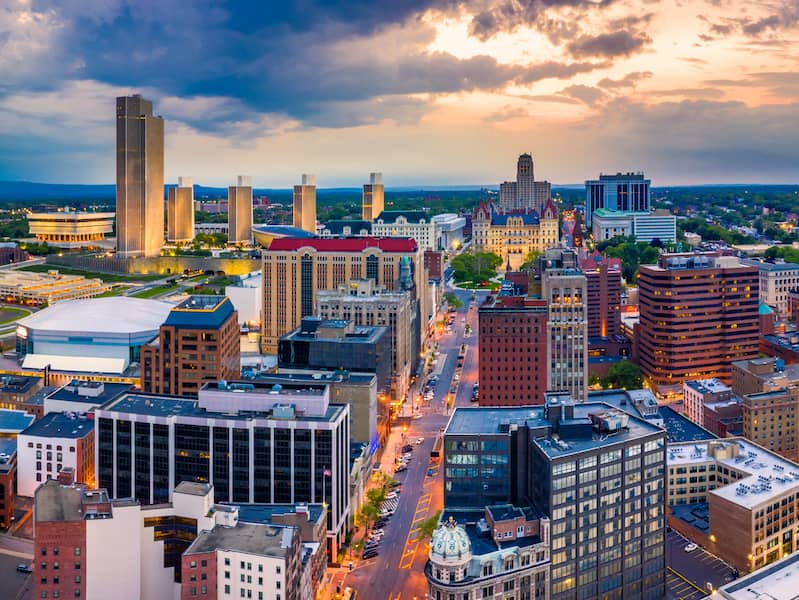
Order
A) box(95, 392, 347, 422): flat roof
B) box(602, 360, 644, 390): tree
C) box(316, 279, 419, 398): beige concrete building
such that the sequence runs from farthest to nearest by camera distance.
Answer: box(316, 279, 419, 398): beige concrete building < box(602, 360, 644, 390): tree < box(95, 392, 347, 422): flat roof

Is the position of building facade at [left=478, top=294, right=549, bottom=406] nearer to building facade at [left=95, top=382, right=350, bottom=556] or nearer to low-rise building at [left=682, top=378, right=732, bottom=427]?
low-rise building at [left=682, top=378, right=732, bottom=427]

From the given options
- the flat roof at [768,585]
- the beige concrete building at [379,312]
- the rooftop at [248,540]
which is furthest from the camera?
the beige concrete building at [379,312]

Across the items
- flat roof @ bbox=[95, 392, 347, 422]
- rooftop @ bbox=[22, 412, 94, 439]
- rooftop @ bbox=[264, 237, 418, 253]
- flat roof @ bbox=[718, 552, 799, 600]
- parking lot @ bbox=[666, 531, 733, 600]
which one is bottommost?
parking lot @ bbox=[666, 531, 733, 600]

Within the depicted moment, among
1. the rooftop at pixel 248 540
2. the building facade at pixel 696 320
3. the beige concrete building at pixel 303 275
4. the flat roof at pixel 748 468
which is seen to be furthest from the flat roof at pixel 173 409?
the beige concrete building at pixel 303 275

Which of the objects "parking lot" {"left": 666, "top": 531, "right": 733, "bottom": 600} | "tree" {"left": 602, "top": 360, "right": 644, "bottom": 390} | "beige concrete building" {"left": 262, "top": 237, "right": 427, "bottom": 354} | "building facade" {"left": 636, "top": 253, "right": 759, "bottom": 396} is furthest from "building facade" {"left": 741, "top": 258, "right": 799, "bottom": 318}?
"parking lot" {"left": 666, "top": 531, "right": 733, "bottom": 600}

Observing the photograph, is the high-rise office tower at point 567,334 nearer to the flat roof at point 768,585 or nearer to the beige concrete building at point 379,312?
the beige concrete building at point 379,312

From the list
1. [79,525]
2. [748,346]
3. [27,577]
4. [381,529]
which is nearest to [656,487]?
[381,529]
